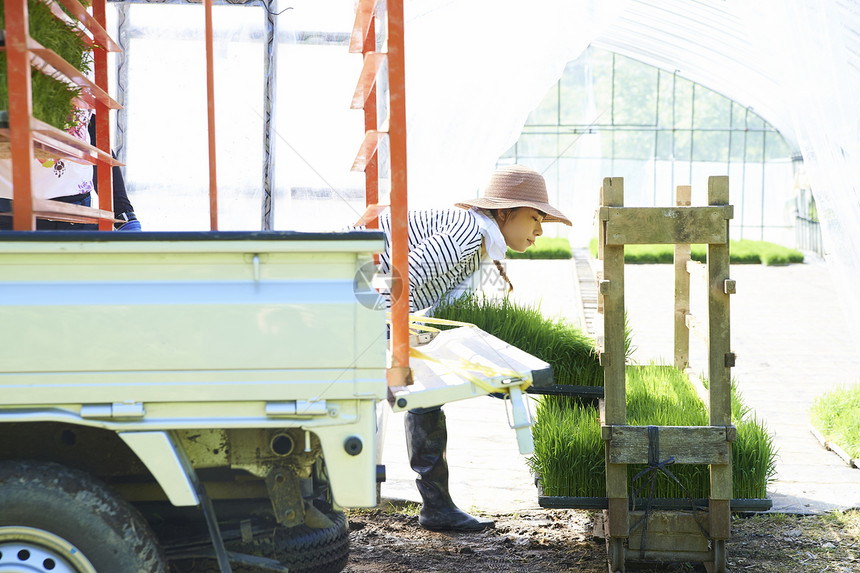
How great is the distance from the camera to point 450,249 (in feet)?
9.91

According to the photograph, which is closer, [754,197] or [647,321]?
[647,321]

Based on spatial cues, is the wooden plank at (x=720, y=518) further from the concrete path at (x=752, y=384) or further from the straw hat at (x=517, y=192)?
the straw hat at (x=517, y=192)

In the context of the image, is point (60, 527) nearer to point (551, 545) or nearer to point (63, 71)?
point (63, 71)

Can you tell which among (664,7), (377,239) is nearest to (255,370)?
(377,239)

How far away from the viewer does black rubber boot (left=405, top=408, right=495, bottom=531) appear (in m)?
3.33

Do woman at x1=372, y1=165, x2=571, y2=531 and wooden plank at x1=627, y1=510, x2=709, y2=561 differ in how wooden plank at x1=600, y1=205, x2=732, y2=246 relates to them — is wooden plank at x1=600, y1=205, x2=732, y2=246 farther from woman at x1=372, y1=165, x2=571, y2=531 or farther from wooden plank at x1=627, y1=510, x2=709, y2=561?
wooden plank at x1=627, y1=510, x2=709, y2=561

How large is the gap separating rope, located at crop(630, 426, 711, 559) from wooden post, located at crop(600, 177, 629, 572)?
0.23 feet

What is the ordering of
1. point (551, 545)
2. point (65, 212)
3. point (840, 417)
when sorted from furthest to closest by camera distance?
point (840, 417) < point (551, 545) < point (65, 212)

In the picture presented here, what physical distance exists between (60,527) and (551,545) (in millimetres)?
1937

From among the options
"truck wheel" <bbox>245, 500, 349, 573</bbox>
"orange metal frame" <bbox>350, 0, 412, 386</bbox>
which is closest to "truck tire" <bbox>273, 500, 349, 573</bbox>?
"truck wheel" <bbox>245, 500, 349, 573</bbox>

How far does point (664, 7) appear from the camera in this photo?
25.5ft

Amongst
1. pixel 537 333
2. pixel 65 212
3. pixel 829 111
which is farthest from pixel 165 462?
pixel 829 111

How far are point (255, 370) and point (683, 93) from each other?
17.5 m

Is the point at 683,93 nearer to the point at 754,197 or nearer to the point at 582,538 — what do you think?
the point at 754,197
